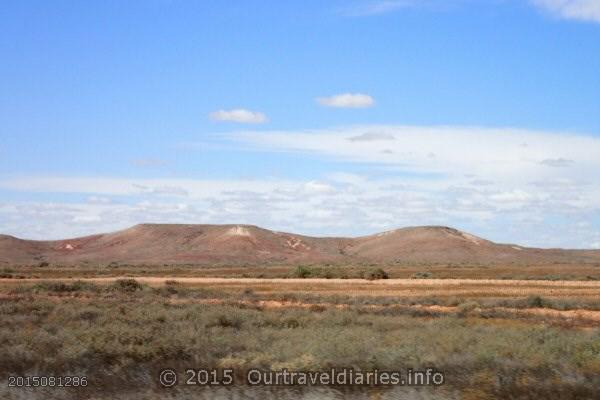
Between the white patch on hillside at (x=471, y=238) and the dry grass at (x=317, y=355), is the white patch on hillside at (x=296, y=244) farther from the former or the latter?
the dry grass at (x=317, y=355)

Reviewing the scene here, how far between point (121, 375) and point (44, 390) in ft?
3.63

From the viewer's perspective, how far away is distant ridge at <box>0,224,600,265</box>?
160125 mm

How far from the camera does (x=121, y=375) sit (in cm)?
1134

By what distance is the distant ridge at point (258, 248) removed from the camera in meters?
160

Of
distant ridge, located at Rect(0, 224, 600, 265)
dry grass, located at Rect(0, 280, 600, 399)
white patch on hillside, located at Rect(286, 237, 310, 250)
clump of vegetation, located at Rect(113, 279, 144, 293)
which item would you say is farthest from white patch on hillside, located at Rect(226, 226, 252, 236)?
dry grass, located at Rect(0, 280, 600, 399)

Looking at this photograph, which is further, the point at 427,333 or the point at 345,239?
the point at 345,239

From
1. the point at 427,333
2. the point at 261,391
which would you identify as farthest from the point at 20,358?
the point at 427,333

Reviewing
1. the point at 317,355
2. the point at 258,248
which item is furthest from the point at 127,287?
the point at 258,248

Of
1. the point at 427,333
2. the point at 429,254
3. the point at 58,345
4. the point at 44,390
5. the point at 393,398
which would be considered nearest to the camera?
the point at 393,398

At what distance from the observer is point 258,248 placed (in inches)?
6678

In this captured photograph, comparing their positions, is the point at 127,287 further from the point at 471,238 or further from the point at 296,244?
the point at 471,238

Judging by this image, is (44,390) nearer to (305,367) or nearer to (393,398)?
(305,367)

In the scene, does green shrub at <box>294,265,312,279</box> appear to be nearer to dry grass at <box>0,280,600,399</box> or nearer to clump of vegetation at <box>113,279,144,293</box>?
clump of vegetation at <box>113,279,144,293</box>

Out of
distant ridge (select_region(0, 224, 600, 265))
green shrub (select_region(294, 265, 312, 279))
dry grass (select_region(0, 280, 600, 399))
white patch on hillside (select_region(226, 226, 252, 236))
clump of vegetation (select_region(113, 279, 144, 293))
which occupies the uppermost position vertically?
white patch on hillside (select_region(226, 226, 252, 236))
